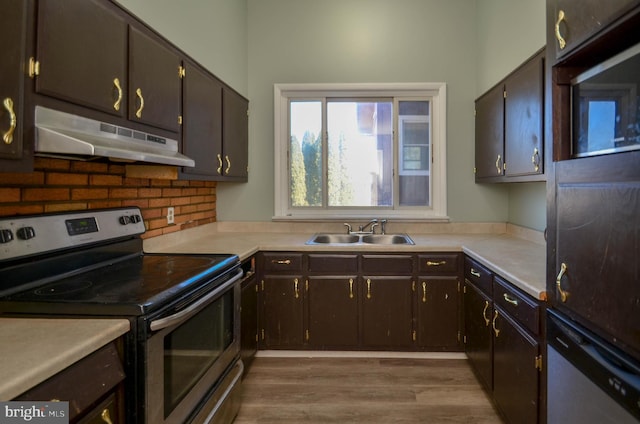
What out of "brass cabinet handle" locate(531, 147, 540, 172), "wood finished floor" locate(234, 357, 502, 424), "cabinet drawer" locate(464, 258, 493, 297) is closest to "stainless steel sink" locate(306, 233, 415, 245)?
"cabinet drawer" locate(464, 258, 493, 297)

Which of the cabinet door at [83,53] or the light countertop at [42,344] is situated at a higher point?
the cabinet door at [83,53]

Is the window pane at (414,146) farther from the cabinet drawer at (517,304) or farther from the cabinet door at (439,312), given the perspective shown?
the cabinet drawer at (517,304)

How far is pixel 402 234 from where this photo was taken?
3195mm

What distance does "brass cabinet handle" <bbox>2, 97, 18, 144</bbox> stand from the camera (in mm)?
1030

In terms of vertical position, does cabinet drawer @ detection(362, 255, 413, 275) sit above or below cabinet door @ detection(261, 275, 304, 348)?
above

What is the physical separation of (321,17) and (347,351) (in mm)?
2908

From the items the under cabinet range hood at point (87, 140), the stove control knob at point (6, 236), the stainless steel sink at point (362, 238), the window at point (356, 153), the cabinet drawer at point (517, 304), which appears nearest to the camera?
the under cabinet range hood at point (87, 140)

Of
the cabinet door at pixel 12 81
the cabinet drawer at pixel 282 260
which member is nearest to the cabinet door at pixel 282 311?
the cabinet drawer at pixel 282 260

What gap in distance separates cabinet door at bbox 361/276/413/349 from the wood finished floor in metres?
0.15

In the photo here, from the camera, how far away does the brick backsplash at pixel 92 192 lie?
142 centimetres

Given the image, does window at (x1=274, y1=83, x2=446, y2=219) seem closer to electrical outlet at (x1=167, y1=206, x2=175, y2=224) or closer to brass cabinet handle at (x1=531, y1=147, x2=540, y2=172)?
electrical outlet at (x1=167, y1=206, x2=175, y2=224)

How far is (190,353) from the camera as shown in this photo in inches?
57.9

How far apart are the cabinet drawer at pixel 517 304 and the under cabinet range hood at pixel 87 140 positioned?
1748mm

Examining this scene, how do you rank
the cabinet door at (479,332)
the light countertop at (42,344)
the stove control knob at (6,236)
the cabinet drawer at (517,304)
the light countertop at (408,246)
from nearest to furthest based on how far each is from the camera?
the light countertop at (42,344)
the stove control knob at (6,236)
the cabinet drawer at (517,304)
the light countertop at (408,246)
the cabinet door at (479,332)
